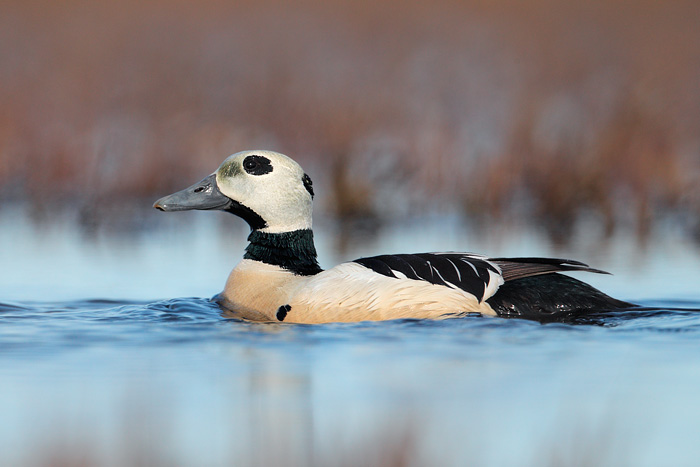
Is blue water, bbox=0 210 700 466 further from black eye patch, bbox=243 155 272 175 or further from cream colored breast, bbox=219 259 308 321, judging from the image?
black eye patch, bbox=243 155 272 175

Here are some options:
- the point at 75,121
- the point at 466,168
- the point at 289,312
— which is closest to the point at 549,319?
the point at 289,312

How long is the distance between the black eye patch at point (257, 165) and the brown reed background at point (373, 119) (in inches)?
196

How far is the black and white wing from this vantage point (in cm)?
661

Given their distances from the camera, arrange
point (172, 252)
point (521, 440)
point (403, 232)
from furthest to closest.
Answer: point (403, 232) → point (172, 252) → point (521, 440)

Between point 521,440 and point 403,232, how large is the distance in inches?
311

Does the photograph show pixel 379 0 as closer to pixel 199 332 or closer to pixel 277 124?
pixel 277 124

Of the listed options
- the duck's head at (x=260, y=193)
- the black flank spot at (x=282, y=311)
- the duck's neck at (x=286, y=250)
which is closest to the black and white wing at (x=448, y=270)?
the black flank spot at (x=282, y=311)

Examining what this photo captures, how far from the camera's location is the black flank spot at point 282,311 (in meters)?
6.81

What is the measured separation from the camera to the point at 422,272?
6.70m

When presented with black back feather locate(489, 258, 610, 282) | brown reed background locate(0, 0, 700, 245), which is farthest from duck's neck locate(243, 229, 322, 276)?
brown reed background locate(0, 0, 700, 245)

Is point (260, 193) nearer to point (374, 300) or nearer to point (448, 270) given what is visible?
point (374, 300)

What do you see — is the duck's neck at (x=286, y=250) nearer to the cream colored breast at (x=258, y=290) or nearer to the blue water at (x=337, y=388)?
the cream colored breast at (x=258, y=290)

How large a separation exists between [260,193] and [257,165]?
7.8 inches

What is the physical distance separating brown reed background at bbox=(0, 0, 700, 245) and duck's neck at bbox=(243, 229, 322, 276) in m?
4.79
